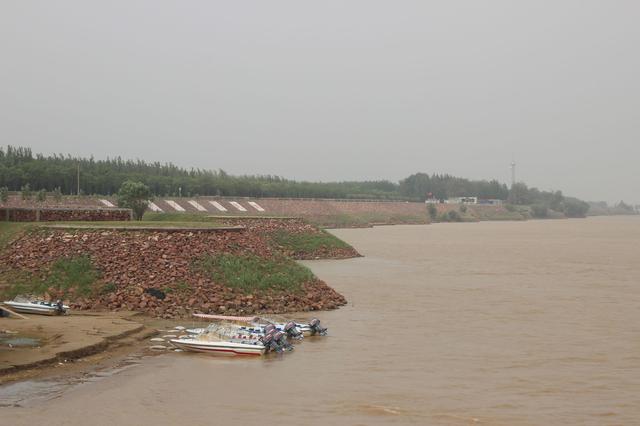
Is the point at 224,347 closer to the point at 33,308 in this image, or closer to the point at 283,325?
the point at 283,325

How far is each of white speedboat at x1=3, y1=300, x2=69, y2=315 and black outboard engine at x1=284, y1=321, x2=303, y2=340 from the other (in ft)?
31.9

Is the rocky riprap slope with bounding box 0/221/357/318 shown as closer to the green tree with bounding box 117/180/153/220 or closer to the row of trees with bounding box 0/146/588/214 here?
the green tree with bounding box 117/180/153/220

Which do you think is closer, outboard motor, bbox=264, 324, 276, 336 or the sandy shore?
the sandy shore

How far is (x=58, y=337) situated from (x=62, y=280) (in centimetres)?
877

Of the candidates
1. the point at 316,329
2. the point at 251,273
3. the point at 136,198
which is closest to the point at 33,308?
the point at 251,273

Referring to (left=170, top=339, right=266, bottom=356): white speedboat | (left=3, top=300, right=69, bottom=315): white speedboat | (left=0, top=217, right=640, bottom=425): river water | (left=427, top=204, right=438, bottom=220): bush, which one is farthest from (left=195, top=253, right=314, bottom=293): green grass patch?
(left=427, top=204, right=438, bottom=220): bush

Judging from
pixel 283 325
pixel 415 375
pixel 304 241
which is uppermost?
pixel 304 241

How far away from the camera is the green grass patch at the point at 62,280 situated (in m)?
33.5

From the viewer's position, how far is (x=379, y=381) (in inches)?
879

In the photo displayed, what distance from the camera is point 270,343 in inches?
1018

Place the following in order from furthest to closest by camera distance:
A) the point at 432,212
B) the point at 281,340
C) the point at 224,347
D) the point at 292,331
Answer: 1. the point at 432,212
2. the point at 292,331
3. the point at 281,340
4. the point at 224,347

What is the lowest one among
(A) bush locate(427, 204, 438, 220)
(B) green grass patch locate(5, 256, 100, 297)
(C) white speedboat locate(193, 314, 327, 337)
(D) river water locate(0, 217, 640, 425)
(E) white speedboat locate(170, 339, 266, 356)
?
(D) river water locate(0, 217, 640, 425)

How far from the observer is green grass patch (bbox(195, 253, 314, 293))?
3522 cm

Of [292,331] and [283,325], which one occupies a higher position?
[283,325]
